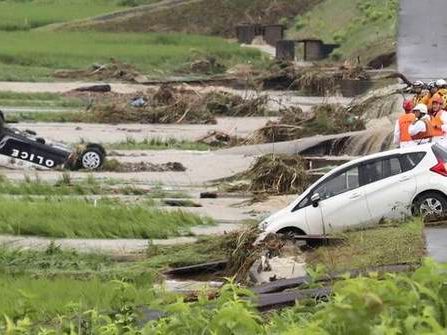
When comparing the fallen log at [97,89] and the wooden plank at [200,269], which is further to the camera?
the fallen log at [97,89]

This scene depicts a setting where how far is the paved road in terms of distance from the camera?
158 feet

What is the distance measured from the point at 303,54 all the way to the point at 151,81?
12.3 metres

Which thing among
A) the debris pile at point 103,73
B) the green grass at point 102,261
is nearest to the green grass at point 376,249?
the green grass at point 102,261

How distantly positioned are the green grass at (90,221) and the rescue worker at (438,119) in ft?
13.9

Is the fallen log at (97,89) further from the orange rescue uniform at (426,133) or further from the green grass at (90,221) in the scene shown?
the orange rescue uniform at (426,133)

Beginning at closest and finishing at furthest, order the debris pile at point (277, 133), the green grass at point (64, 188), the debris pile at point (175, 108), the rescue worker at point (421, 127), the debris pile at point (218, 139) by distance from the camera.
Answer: the rescue worker at point (421, 127), the green grass at point (64, 188), the debris pile at point (277, 133), the debris pile at point (218, 139), the debris pile at point (175, 108)

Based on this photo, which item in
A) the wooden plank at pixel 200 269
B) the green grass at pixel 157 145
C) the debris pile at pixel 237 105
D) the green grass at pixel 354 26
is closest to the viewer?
the wooden plank at pixel 200 269

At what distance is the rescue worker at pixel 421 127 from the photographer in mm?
21672

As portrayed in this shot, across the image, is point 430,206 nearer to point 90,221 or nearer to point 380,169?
point 380,169

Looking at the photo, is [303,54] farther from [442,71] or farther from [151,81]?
[442,71]

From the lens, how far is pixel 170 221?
72.4 ft

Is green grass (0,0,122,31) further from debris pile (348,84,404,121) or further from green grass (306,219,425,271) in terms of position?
green grass (306,219,425,271)

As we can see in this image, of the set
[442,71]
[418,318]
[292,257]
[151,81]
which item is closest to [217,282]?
[292,257]

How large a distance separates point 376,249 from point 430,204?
9.38 ft
